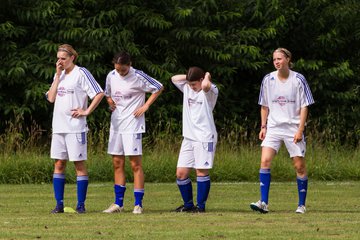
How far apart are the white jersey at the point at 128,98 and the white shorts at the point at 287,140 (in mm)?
1493

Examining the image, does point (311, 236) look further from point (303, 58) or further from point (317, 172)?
point (303, 58)

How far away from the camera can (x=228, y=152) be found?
2361cm

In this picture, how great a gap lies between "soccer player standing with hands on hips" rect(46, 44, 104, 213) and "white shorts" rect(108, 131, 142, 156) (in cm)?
36

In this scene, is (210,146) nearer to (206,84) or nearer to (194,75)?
(206,84)

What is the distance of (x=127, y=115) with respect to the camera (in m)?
15.3

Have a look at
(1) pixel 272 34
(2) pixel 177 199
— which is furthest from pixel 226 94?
(2) pixel 177 199

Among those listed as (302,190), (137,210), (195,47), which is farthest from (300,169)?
(195,47)

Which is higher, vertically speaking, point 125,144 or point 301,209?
point 125,144

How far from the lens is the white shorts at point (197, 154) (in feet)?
50.8

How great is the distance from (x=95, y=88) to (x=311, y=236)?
368cm

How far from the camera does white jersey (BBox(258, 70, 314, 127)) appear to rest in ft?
50.2

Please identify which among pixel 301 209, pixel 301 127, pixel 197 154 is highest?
pixel 301 127

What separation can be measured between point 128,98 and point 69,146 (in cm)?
90

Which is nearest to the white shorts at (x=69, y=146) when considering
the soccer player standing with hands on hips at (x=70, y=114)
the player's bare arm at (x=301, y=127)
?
the soccer player standing with hands on hips at (x=70, y=114)
